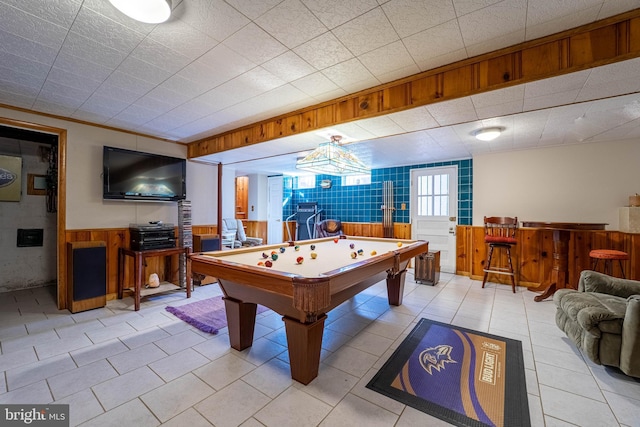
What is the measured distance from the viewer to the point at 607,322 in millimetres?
2047

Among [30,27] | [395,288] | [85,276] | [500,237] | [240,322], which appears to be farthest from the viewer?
[500,237]

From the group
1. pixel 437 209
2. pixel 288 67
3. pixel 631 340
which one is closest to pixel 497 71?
pixel 288 67

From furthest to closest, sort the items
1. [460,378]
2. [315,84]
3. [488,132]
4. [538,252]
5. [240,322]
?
[538,252], [488,132], [315,84], [240,322], [460,378]

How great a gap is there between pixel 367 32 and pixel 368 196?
4.99 metres

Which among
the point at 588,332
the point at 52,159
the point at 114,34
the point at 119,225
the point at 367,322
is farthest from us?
the point at 52,159

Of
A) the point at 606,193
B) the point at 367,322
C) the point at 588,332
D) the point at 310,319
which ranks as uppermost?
the point at 606,193

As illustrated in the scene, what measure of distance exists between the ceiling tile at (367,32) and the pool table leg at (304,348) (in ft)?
6.63

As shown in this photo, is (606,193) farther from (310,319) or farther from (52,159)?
(52,159)

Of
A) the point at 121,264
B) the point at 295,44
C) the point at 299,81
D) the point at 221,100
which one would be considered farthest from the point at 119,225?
the point at 295,44

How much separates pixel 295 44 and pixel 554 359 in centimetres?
332

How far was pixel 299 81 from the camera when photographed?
244cm

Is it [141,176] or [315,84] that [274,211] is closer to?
[141,176]

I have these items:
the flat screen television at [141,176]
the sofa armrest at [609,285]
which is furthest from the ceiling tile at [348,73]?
the flat screen television at [141,176]

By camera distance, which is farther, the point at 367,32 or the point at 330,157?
the point at 330,157
